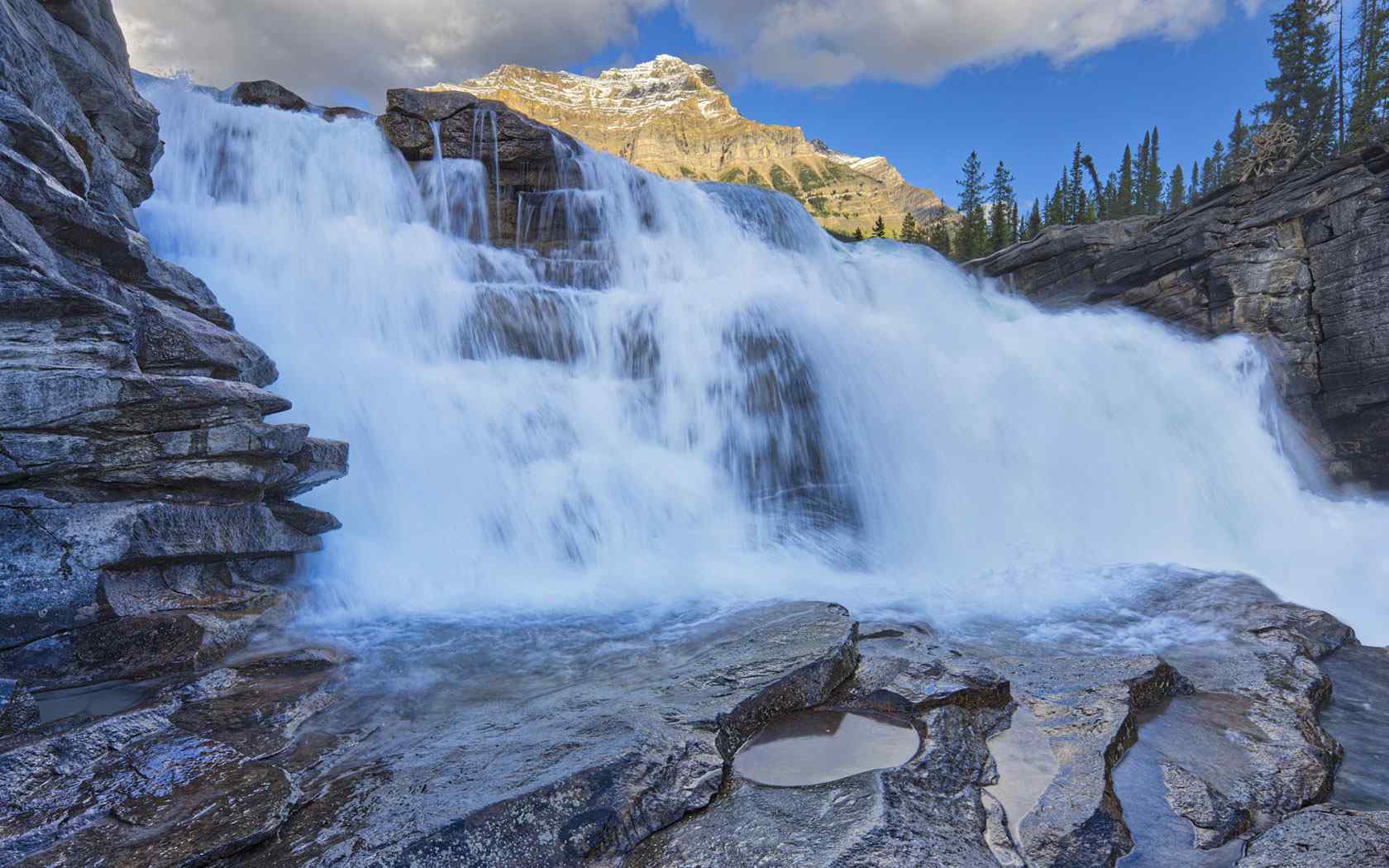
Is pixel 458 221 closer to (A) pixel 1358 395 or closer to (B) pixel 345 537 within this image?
(B) pixel 345 537

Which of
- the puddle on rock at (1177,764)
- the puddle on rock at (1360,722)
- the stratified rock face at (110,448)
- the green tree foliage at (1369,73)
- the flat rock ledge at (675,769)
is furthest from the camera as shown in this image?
the green tree foliage at (1369,73)

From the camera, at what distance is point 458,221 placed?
52.7ft

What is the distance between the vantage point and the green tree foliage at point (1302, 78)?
120ft

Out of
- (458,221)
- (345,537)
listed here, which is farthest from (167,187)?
(345,537)

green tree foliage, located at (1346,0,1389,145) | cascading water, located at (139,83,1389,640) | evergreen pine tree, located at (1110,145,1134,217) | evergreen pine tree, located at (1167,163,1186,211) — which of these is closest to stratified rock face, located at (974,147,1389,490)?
cascading water, located at (139,83,1389,640)

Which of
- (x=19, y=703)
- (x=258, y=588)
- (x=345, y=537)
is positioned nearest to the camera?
(x=19, y=703)

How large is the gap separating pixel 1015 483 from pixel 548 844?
11.5 metres

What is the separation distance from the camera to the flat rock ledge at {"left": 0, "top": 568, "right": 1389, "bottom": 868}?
9.41 ft

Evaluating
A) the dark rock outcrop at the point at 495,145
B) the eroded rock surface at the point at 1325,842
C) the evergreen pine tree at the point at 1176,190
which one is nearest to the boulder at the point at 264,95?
the dark rock outcrop at the point at 495,145

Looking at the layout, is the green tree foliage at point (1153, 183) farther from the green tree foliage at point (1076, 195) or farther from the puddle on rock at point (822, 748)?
the puddle on rock at point (822, 748)

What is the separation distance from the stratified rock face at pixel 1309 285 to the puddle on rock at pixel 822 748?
841 inches

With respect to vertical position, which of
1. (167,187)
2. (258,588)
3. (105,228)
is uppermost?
(167,187)

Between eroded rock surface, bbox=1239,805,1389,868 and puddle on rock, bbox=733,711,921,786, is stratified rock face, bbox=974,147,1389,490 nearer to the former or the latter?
eroded rock surface, bbox=1239,805,1389,868

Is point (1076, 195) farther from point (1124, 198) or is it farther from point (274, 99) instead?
point (274, 99)
